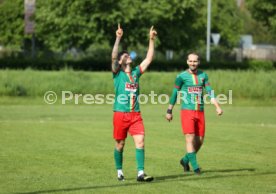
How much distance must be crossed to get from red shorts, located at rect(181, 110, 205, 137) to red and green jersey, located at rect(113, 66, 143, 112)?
5.13 ft

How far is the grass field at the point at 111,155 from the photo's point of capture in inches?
522

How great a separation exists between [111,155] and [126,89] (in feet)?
14.4

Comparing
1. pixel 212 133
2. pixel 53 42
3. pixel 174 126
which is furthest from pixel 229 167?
pixel 53 42

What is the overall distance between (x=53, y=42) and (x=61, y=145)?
130 ft

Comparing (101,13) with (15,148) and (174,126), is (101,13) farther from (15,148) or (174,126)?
(15,148)

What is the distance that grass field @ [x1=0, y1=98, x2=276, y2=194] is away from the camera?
13258 mm

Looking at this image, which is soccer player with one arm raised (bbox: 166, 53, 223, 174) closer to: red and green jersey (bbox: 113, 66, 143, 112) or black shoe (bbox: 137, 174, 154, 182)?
red and green jersey (bbox: 113, 66, 143, 112)

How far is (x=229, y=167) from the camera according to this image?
16.2 meters

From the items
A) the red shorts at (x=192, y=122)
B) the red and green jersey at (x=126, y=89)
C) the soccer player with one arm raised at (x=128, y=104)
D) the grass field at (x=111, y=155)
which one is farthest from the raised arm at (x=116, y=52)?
the red shorts at (x=192, y=122)

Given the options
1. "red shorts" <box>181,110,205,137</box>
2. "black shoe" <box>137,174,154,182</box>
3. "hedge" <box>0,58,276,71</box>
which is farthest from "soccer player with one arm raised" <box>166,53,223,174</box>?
"hedge" <box>0,58,276,71</box>

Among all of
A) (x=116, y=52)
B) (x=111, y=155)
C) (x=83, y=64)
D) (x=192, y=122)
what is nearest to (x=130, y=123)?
(x=116, y=52)

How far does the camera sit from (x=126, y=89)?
45.1 ft

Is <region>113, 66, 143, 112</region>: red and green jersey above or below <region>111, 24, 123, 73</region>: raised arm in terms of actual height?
below

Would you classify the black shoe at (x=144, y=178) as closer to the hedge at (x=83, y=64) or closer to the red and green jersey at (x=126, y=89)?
the red and green jersey at (x=126, y=89)
